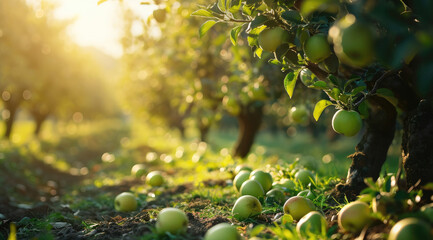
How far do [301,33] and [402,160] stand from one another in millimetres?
1479

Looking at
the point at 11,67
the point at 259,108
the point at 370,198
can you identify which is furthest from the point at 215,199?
the point at 11,67

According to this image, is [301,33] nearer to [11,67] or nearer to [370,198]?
[370,198]

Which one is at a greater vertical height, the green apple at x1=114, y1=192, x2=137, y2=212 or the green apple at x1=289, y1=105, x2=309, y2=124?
the green apple at x1=114, y1=192, x2=137, y2=212

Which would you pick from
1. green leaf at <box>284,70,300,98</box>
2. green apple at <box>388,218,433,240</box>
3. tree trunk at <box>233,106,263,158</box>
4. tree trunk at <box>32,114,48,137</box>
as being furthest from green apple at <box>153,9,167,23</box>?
tree trunk at <box>32,114,48,137</box>

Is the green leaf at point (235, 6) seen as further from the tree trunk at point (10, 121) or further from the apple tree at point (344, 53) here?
the tree trunk at point (10, 121)

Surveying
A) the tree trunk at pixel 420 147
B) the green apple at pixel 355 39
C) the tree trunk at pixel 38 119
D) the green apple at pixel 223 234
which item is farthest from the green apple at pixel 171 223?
the tree trunk at pixel 38 119

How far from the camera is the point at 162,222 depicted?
2512 mm

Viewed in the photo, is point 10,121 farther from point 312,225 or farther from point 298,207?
point 312,225

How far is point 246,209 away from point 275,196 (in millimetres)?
642

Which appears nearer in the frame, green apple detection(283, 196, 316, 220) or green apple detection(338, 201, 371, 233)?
green apple detection(338, 201, 371, 233)

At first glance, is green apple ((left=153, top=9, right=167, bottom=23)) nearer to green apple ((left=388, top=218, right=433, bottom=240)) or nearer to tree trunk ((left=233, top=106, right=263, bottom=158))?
green apple ((left=388, top=218, right=433, bottom=240))

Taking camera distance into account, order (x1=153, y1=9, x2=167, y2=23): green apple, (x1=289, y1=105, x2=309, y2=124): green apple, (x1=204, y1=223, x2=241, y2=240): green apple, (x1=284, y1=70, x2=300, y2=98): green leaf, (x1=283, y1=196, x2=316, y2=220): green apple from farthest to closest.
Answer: (x1=289, y1=105, x2=309, y2=124): green apple, (x1=153, y1=9, x2=167, y2=23): green apple, (x1=283, y1=196, x2=316, y2=220): green apple, (x1=284, y1=70, x2=300, y2=98): green leaf, (x1=204, y1=223, x2=241, y2=240): green apple

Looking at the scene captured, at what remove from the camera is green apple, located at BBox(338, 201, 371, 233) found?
2.22m

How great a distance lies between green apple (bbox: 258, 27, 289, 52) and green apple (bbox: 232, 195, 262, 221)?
1357mm
